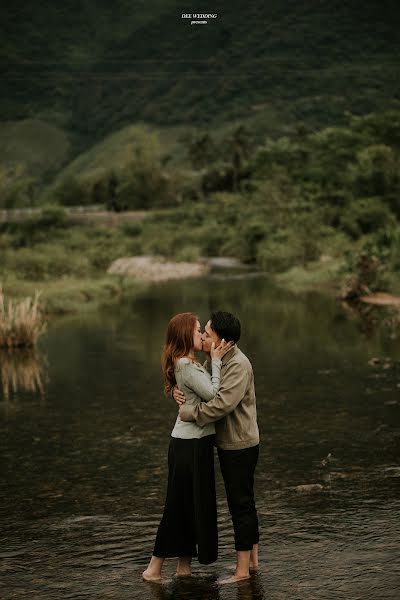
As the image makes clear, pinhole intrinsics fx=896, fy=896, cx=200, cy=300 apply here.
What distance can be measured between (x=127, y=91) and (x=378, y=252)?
494ft

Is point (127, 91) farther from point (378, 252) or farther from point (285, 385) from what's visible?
point (285, 385)

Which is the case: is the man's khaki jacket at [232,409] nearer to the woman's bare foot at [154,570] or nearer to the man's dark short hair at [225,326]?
the man's dark short hair at [225,326]

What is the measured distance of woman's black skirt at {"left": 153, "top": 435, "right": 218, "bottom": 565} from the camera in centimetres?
531

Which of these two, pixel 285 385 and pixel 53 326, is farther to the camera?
pixel 53 326

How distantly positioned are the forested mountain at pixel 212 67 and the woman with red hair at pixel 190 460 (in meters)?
119

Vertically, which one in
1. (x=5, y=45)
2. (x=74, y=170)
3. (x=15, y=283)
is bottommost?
(x=15, y=283)

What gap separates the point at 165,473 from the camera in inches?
335

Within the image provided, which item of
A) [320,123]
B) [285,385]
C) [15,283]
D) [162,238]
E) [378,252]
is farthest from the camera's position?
[320,123]

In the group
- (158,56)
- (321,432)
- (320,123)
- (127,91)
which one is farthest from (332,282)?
(158,56)

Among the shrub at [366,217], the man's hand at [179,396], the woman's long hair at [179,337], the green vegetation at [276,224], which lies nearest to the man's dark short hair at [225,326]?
the woman's long hair at [179,337]

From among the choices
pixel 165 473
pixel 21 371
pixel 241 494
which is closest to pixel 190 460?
pixel 241 494

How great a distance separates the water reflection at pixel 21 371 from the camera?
13555 mm

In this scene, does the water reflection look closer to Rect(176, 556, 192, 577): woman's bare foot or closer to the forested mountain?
Rect(176, 556, 192, 577): woman's bare foot

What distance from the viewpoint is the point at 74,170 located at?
143125mm
